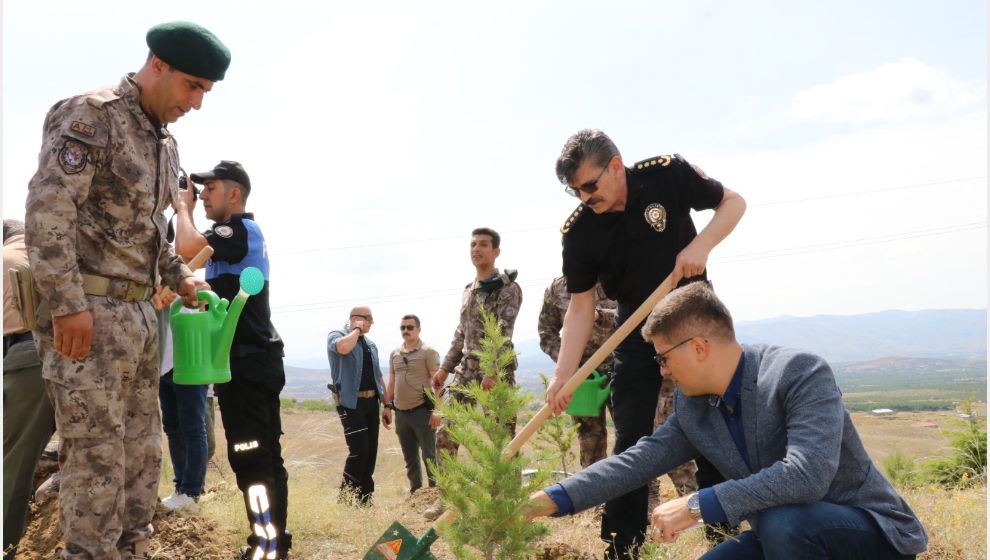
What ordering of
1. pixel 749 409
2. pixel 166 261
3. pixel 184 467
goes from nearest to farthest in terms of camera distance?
Result: 1. pixel 749 409
2. pixel 166 261
3. pixel 184 467

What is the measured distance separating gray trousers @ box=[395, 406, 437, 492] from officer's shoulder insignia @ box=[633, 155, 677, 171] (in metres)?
5.19

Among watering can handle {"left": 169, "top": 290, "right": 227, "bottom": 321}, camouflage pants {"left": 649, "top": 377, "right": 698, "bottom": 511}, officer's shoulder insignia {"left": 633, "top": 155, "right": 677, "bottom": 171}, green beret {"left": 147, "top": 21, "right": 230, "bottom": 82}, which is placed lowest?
camouflage pants {"left": 649, "top": 377, "right": 698, "bottom": 511}

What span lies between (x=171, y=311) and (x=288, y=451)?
419cm

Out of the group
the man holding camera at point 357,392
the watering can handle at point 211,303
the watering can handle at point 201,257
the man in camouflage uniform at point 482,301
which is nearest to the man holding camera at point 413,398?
the man holding camera at point 357,392

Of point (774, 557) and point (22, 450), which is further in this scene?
point (22, 450)

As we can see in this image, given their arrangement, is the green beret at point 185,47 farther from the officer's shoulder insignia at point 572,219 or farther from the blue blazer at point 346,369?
the blue blazer at point 346,369

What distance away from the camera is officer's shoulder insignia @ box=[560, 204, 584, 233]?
12.4 ft

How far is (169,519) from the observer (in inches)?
182

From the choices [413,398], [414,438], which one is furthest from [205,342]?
[414,438]

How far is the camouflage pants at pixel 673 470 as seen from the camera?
4.06m

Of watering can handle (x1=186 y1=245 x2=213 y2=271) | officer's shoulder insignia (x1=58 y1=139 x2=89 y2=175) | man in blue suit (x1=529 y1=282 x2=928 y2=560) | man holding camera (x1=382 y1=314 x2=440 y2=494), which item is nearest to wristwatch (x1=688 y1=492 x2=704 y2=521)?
man in blue suit (x1=529 y1=282 x2=928 y2=560)

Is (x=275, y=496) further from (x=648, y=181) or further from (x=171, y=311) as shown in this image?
(x=648, y=181)

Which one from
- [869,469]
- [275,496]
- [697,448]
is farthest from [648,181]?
[275,496]

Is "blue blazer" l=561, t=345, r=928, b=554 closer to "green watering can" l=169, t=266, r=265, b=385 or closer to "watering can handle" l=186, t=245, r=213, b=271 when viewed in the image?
"green watering can" l=169, t=266, r=265, b=385
